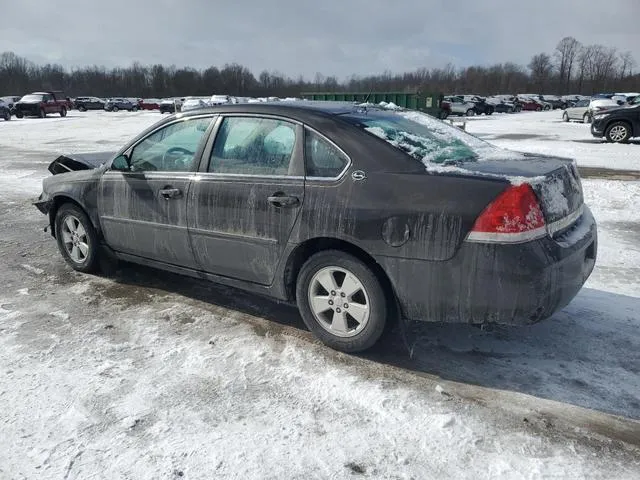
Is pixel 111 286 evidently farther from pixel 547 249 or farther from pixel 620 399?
pixel 620 399

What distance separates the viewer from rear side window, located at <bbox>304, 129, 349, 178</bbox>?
3496 millimetres

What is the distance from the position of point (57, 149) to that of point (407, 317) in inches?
713

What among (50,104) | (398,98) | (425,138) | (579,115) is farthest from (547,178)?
(50,104)

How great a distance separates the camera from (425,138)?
3.88 meters

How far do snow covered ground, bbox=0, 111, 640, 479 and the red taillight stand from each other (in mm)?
920

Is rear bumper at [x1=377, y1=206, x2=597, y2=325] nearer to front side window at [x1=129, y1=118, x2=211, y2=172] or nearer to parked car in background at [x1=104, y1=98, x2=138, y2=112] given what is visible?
front side window at [x1=129, y1=118, x2=211, y2=172]

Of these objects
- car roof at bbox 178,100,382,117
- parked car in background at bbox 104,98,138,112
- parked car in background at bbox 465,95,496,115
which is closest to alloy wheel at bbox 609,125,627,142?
car roof at bbox 178,100,382,117

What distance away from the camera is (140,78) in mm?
111500

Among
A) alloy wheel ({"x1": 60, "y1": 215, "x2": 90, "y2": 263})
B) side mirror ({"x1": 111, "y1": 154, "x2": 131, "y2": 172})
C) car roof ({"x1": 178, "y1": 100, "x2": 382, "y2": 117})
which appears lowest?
alloy wheel ({"x1": 60, "y1": 215, "x2": 90, "y2": 263})

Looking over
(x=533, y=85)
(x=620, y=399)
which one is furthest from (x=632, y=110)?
(x=533, y=85)

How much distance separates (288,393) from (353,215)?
3.66 ft

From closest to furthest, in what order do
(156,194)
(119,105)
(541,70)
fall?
(156,194)
(119,105)
(541,70)

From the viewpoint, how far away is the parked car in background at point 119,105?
61844 millimetres

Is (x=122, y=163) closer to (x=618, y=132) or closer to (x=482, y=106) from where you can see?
(x=618, y=132)
